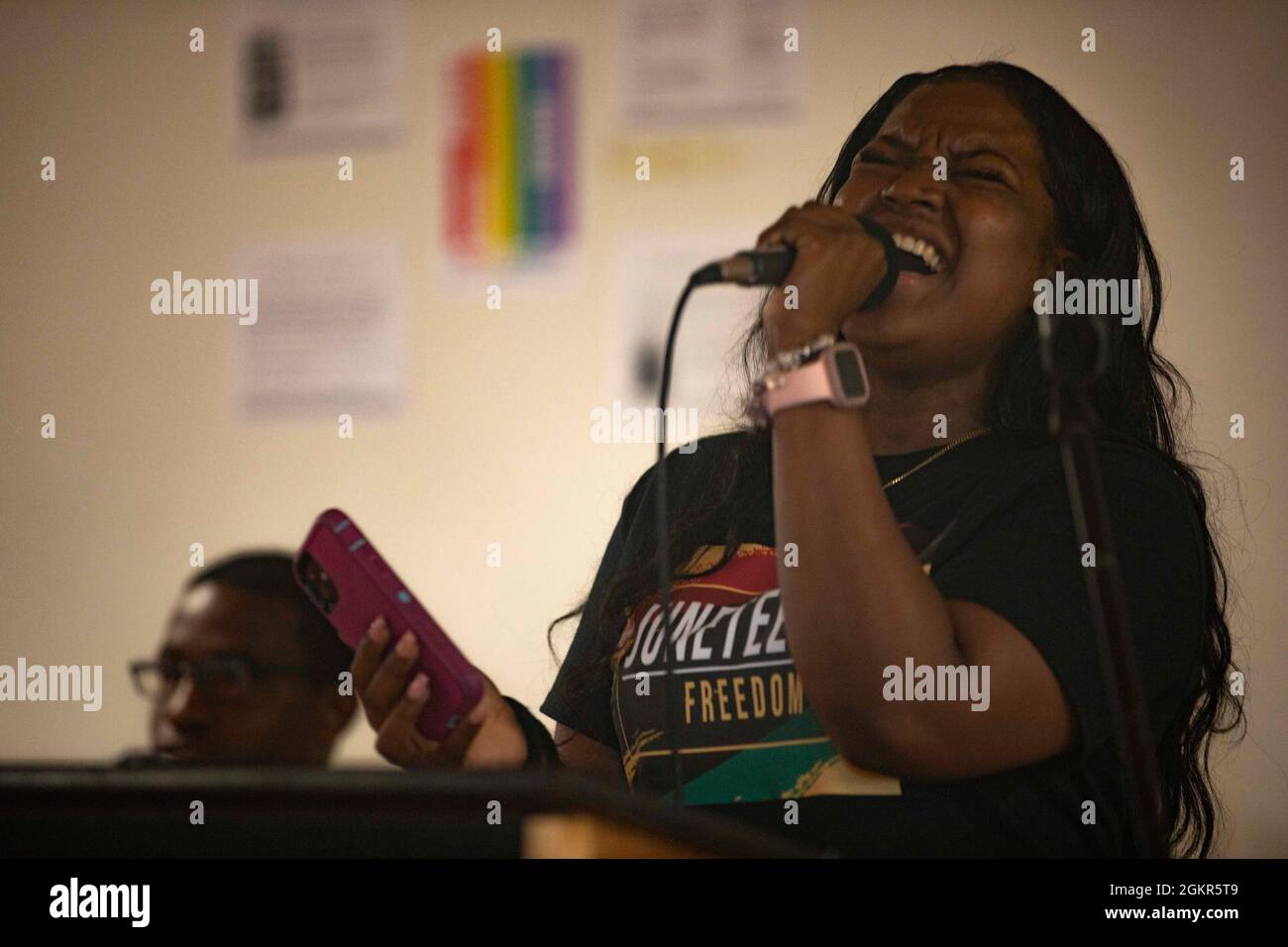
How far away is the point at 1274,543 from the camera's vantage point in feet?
6.36

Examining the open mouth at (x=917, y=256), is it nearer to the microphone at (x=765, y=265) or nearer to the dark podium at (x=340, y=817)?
the microphone at (x=765, y=265)

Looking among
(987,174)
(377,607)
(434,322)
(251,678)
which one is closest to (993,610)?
(987,174)

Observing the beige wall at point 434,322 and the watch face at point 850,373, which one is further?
the beige wall at point 434,322

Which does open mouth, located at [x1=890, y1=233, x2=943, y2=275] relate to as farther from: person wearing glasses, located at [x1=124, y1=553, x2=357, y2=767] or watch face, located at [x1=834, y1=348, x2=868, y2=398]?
person wearing glasses, located at [x1=124, y1=553, x2=357, y2=767]

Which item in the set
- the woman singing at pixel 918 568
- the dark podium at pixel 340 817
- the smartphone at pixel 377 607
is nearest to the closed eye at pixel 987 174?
the woman singing at pixel 918 568

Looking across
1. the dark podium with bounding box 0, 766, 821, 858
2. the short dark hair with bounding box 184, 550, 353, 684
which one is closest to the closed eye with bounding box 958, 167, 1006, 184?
the dark podium with bounding box 0, 766, 821, 858

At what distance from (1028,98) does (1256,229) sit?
0.82 m

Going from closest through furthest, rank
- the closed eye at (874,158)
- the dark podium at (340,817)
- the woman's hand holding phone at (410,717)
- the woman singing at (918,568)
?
the dark podium at (340,817), the woman singing at (918,568), the woman's hand holding phone at (410,717), the closed eye at (874,158)

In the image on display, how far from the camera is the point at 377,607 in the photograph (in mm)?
1283

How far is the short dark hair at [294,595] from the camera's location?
2.02 m

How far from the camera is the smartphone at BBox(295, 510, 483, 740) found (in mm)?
1265

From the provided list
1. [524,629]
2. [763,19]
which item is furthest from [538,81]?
[524,629]
